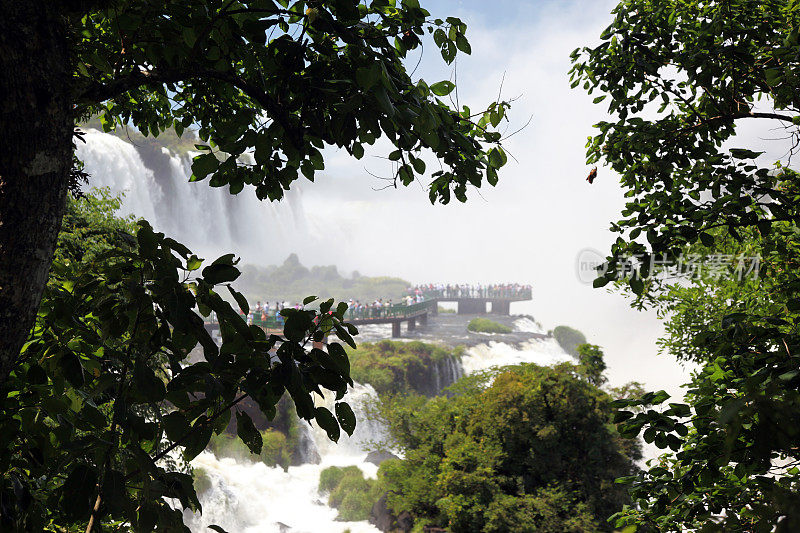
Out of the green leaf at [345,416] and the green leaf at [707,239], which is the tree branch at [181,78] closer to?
the green leaf at [345,416]

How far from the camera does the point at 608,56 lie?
12.5 ft

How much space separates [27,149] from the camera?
119cm

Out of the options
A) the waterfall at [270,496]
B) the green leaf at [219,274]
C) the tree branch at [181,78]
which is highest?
the tree branch at [181,78]

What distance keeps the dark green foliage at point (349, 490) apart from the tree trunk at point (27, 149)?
16511mm

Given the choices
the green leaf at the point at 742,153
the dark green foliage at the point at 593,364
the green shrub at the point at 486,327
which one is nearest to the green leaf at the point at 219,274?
the green leaf at the point at 742,153

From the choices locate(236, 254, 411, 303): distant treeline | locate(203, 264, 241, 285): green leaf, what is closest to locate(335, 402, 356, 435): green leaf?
locate(203, 264, 241, 285): green leaf

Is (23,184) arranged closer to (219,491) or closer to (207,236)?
(219,491)

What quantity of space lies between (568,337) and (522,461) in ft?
127

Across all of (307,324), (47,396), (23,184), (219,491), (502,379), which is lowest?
(219,491)

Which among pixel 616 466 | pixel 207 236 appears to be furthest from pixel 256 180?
pixel 207 236

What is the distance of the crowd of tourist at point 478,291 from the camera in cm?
4766

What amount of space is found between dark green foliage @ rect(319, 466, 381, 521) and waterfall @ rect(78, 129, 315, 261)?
49.8ft

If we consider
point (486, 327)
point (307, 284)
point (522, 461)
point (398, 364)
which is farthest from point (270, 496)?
point (307, 284)

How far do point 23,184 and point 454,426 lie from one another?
14.1 m
